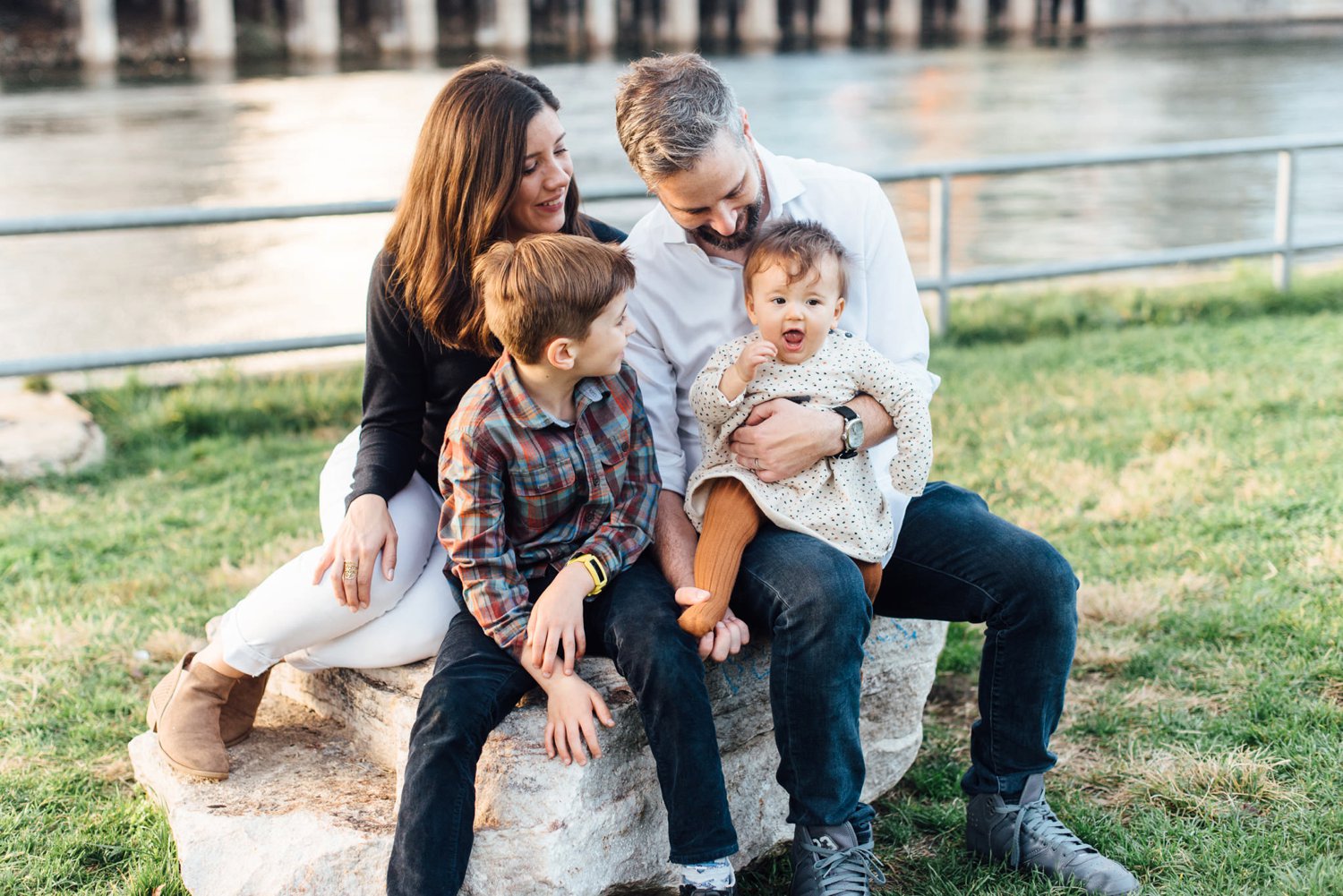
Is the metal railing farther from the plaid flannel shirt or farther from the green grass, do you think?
the plaid flannel shirt

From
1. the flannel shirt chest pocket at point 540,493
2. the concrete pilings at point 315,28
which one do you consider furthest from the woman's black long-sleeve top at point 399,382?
the concrete pilings at point 315,28

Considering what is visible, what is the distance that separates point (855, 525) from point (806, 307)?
0.40 m

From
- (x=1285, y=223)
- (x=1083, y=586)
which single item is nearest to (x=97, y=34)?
(x=1285, y=223)

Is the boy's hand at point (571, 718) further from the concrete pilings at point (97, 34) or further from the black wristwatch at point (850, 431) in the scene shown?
the concrete pilings at point (97, 34)

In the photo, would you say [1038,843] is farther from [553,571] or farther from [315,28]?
[315,28]

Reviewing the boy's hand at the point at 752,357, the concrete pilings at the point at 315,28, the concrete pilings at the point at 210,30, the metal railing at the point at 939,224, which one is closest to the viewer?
the boy's hand at the point at 752,357

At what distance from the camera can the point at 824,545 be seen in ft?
7.69

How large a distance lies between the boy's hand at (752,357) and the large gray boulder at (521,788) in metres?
0.51

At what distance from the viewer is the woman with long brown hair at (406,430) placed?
8.11 feet

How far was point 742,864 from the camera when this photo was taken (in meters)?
2.54

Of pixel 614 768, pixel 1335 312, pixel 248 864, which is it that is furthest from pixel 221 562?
pixel 1335 312

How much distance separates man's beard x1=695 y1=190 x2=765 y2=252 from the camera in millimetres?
2547

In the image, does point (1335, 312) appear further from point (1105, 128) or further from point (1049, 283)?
point (1105, 128)

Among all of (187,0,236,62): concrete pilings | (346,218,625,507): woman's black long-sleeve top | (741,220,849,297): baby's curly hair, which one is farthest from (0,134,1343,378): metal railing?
(187,0,236,62): concrete pilings
